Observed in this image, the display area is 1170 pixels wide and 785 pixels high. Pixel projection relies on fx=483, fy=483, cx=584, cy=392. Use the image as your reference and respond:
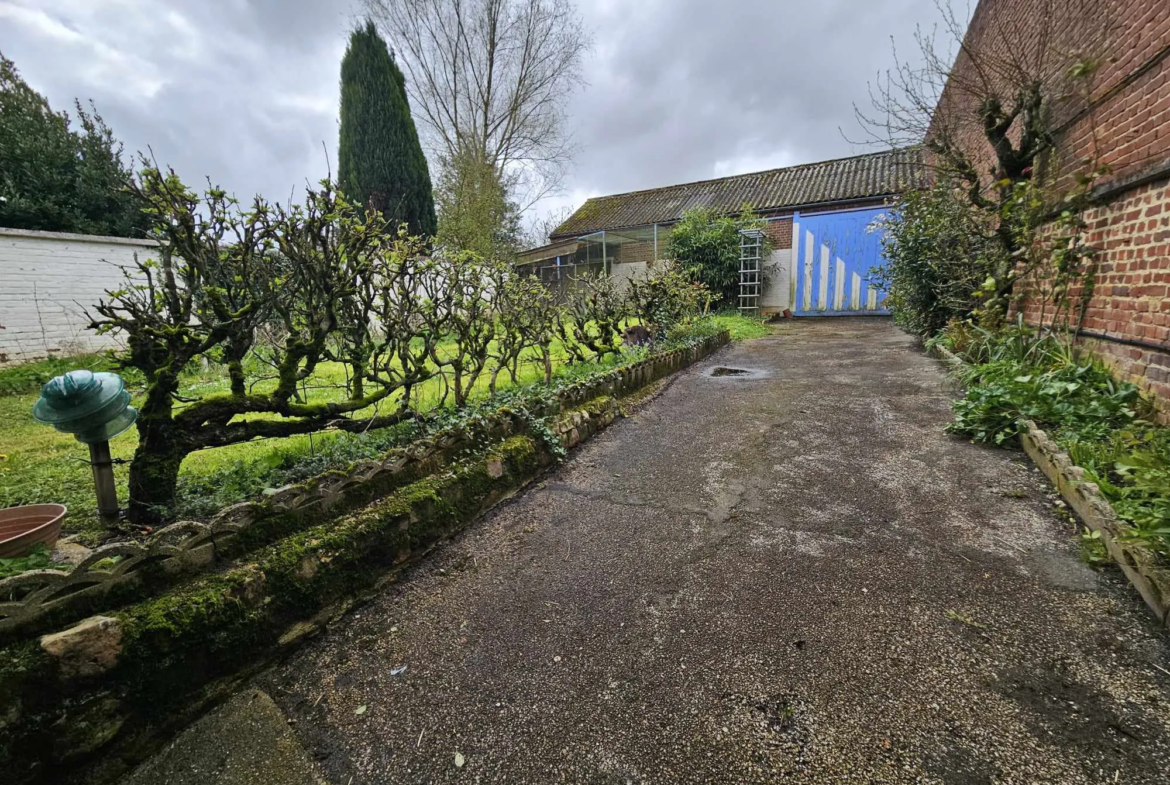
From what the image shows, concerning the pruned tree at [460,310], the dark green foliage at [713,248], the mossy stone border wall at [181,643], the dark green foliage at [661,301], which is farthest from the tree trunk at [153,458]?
the dark green foliage at [713,248]

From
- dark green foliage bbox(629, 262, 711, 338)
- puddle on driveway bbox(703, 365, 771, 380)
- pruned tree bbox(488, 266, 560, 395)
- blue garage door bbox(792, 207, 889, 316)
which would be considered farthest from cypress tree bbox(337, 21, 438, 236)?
blue garage door bbox(792, 207, 889, 316)

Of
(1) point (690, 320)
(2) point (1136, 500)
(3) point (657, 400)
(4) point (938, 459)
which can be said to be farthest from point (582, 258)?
(2) point (1136, 500)

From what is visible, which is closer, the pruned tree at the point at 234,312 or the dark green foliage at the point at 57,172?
the pruned tree at the point at 234,312

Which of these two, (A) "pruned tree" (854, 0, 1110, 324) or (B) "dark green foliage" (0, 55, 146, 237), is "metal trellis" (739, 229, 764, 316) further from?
(B) "dark green foliage" (0, 55, 146, 237)

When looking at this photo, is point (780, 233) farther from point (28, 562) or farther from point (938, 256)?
point (28, 562)

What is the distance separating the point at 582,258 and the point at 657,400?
10.7m

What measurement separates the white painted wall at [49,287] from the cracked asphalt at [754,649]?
7.97 m

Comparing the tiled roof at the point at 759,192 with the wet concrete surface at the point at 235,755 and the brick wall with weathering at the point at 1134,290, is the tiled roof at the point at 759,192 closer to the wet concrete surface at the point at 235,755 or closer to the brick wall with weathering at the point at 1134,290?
the brick wall with weathering at the point at 1134,290

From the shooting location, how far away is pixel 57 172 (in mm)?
→ 8734

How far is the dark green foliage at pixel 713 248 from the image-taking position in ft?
46.9

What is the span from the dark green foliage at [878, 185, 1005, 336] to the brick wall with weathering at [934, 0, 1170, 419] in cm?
118

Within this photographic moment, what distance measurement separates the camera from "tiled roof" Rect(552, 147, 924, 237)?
15016mm

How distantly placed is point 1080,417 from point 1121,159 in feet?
6.96

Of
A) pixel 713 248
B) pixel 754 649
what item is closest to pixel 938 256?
pixel 754 649
